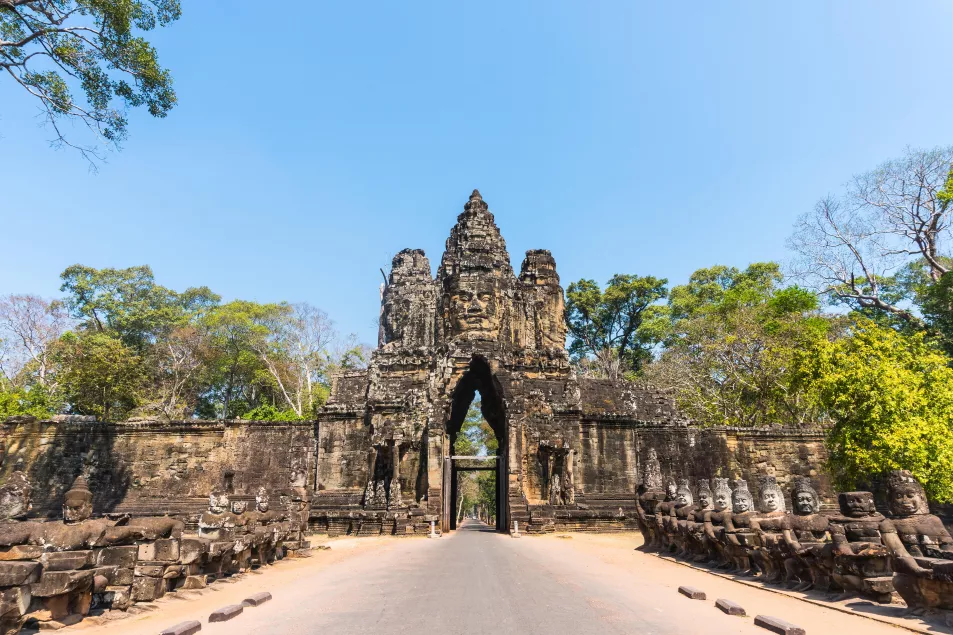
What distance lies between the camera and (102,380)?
2597 cm

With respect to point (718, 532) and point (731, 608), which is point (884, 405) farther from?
point (731, 608)

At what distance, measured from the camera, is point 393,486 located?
1980cm

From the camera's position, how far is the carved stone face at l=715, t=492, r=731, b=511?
11.2 meters

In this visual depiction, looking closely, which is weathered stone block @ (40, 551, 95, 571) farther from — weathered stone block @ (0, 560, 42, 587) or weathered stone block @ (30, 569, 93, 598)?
weathered stone block @ (0, 560, 42, 587)

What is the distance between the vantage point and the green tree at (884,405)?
13.8m

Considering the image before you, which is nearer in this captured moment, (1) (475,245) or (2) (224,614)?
(2) (224,614)

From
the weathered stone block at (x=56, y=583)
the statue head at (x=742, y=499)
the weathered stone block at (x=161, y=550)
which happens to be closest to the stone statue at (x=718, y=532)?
the statue head at (x=742, y=499)

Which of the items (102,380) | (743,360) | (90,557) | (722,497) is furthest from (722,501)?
(102,380)

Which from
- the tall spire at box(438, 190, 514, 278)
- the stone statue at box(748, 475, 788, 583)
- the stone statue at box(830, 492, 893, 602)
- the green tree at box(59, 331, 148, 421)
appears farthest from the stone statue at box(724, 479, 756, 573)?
the green tree at box(59, 331, 148, 421)

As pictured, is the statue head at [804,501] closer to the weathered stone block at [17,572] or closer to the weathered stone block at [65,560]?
the weathered stone block at [65,560]

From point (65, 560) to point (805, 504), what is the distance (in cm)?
947

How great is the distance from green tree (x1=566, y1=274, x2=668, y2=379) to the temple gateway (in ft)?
70.2

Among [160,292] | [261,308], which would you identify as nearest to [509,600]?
[261,308]

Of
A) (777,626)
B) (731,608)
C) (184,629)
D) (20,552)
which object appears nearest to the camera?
(184,629)
